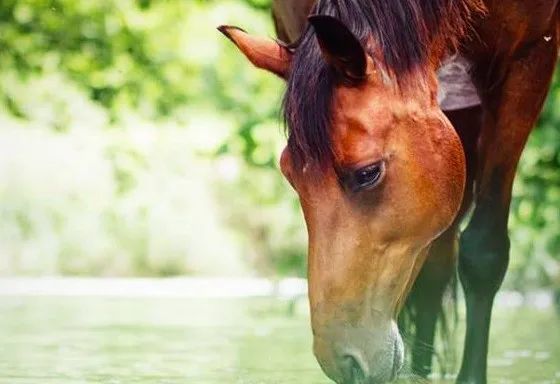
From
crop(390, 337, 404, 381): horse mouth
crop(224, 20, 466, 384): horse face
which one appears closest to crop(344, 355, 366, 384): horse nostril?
crop(224, 20, 466, 384): horse face

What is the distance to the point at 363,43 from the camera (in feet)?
12.2

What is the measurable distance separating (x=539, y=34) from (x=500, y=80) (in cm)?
19

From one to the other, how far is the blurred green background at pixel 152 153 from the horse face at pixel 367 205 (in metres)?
5.55

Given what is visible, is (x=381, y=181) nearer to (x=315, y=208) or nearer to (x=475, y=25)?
(x=315, y=208)

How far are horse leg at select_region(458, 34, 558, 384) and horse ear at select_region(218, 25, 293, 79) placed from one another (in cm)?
85

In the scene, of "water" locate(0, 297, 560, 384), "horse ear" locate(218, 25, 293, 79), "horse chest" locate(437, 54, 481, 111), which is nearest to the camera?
"horse ear" locate(218, 25, 293, 79)

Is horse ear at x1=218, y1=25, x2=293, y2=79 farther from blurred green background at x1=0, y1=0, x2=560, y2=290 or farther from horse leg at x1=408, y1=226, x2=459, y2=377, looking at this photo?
blurred green background at x1=0, y1=0, x2=560, y2=290

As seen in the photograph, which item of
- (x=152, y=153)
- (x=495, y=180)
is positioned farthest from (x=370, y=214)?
(x=152, y=153)

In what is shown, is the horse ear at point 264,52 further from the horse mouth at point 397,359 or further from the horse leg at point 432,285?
the horse leg at point 432,285

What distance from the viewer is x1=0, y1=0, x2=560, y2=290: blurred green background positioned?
429 inches

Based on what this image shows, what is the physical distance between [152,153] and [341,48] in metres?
13.1

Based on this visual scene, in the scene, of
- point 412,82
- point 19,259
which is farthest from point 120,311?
point 412,82

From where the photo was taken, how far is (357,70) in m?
3.62

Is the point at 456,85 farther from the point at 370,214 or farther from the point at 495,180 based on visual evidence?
the point at 370,214
